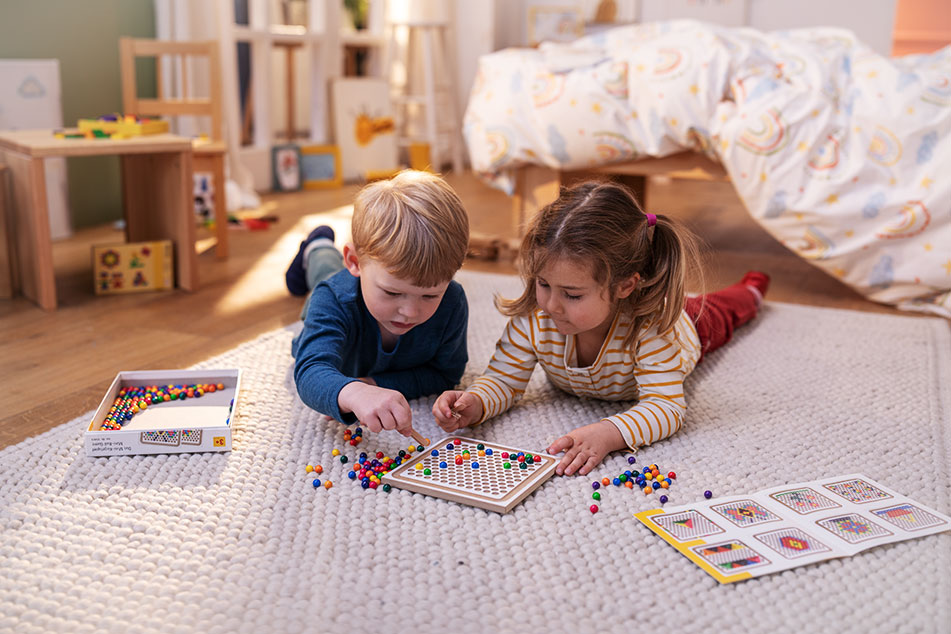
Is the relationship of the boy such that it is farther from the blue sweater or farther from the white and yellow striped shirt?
the white and yellow striped shirt

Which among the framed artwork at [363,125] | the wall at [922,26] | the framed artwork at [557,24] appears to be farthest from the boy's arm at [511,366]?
the wall at [922,26]

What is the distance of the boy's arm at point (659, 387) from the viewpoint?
1.20 m

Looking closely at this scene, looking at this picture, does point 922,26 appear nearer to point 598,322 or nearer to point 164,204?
point 164,204

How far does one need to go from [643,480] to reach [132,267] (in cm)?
144

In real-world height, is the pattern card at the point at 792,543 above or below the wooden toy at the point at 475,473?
below

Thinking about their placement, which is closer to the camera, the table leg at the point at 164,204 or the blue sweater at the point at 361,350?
the blue sweater at the point at 361,350

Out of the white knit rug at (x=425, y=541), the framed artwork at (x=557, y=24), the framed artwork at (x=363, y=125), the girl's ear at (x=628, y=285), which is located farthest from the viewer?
the framed artwork at (x=557, y=24)

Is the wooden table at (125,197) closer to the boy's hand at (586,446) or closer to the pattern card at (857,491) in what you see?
the boy's hand at (586,446)

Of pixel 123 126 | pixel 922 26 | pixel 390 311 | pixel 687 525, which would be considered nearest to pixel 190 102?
pixel 123 126

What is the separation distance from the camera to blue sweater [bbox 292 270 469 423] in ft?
3.95

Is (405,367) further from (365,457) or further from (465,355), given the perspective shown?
(365,457)

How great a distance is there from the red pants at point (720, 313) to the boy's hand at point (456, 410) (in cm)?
48

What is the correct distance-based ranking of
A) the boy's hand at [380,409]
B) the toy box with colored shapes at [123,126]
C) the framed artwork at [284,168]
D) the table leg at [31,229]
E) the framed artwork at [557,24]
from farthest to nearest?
the framed artwork at [557,24] < the framed artwork at [284,168] < the toy box with colored shapes at [123,126] < the table leg at [31,229] < the boy's hand at [380,409]

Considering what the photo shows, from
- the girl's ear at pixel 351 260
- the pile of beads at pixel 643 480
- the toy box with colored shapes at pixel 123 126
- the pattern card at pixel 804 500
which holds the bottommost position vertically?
the pile of beads at pixel 643 480
